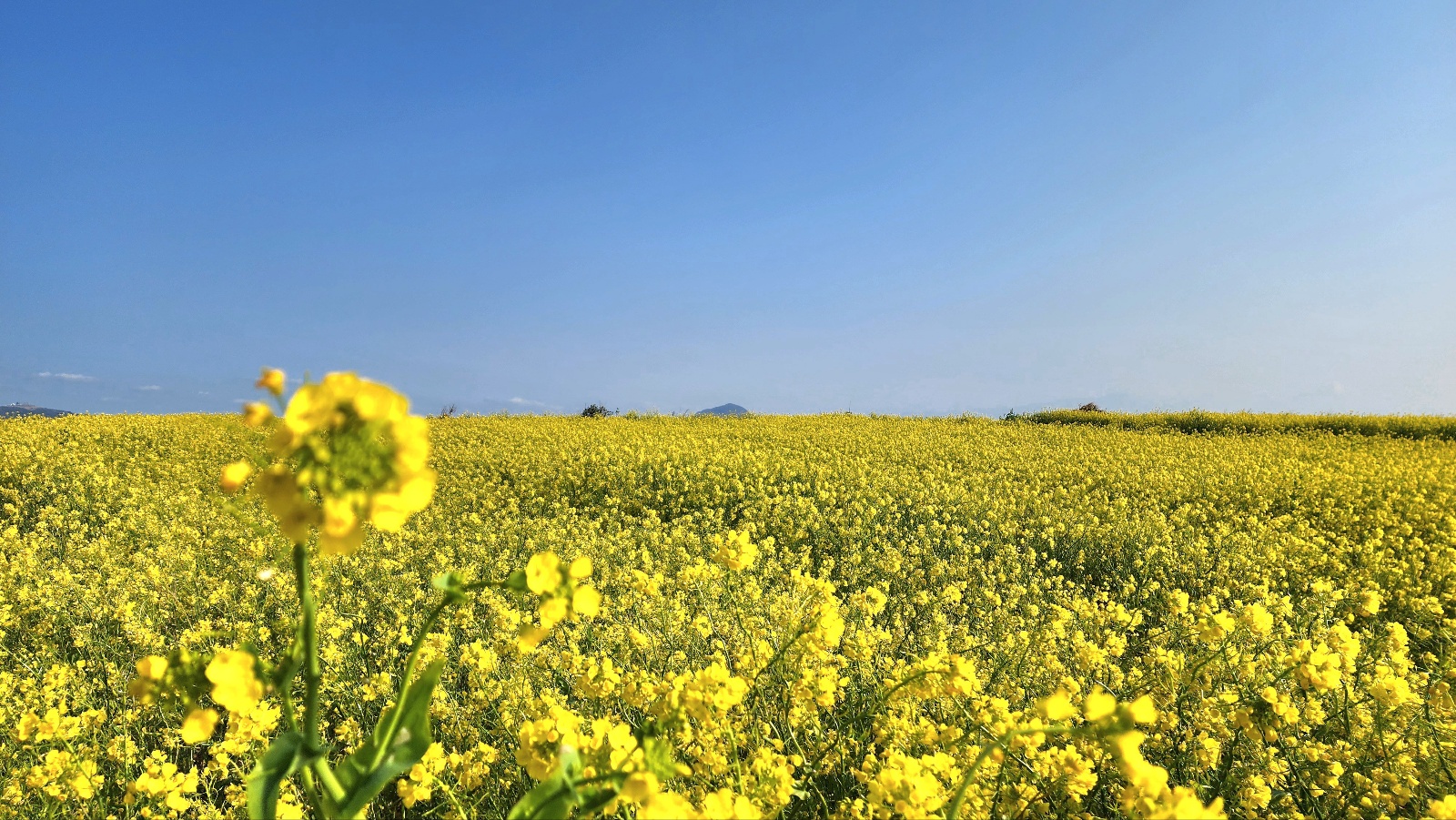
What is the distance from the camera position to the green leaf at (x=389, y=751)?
3.30ft

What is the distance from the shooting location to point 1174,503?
30.6 ft

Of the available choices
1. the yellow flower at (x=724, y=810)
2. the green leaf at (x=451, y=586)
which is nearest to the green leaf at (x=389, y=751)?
the green leaf at (x=451, y=586)

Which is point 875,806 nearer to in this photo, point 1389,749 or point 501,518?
point 1389,749

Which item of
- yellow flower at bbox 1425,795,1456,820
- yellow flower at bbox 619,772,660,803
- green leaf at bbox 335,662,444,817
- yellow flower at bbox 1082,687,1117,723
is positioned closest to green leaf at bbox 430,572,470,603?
green leaf at bbox 335,662,444,817

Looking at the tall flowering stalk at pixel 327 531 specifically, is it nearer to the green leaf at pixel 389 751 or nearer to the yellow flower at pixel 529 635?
the green leaf at pixel 389 751

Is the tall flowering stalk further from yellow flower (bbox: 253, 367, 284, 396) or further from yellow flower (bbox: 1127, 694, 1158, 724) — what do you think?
yellow flower (bbox: 1127, 694, 1158, 724)

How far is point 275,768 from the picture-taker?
98 centimetres

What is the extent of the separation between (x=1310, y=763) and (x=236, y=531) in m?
8.47

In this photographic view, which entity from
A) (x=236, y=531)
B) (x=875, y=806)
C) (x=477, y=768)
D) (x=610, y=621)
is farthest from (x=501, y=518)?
(x=875, y=806)

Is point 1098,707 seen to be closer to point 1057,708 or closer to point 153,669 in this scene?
point 1057,708

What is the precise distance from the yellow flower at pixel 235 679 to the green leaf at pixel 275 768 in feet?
0.26

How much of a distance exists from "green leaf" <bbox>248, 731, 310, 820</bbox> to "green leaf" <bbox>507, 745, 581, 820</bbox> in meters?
0.33

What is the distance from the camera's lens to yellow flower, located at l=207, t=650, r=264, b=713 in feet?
2.99

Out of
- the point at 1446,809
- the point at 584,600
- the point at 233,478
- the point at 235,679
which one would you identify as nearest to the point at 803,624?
the point at 584,600
